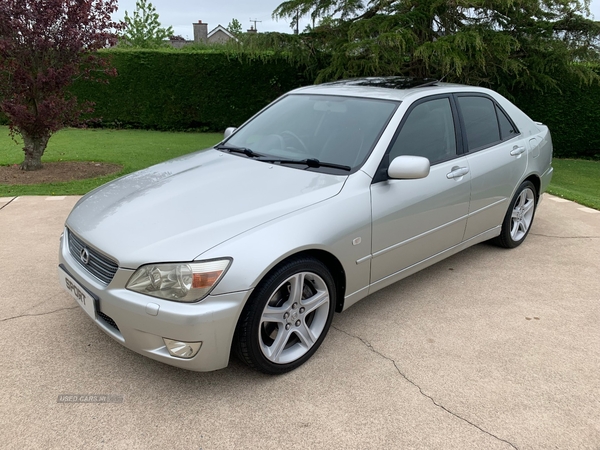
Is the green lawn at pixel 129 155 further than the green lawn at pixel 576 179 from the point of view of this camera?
No

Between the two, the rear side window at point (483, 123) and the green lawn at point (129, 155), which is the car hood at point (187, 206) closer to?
the rear side window at point (483, 123)

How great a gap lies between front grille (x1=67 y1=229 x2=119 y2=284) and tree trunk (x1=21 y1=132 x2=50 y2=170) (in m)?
6.08

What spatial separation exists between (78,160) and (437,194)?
7.88 metres

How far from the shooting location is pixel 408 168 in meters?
2.98

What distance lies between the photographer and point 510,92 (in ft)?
39.1

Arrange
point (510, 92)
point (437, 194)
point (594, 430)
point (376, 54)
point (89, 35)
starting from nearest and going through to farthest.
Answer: point (594, 430)
point (437, 194)
point (89, 35)
point (376, 54)
point (510, 92)

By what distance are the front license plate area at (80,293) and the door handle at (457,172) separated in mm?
2509

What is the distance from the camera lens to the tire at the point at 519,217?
14.7 feet

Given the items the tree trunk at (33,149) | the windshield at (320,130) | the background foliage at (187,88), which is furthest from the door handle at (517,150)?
the background foliage at (187,88)

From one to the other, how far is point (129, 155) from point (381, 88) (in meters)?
7.63

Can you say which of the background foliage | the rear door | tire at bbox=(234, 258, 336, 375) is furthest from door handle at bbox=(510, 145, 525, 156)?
the background foliage

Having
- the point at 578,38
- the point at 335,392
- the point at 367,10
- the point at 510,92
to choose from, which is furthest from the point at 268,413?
the point at 510,92

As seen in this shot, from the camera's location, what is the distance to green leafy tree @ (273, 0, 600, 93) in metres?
8.56

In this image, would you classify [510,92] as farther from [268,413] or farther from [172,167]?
[268,413]
